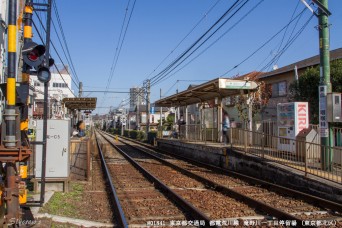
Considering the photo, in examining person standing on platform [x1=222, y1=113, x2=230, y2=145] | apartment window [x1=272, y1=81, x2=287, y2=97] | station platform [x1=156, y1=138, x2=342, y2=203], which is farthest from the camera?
apartment window [x1=272, y1=81, x2=287, y2=97]

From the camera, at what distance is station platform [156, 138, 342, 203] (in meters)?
9.86

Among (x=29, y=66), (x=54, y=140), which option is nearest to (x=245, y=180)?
(x=54, y=140)

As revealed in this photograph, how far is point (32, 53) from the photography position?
655cm

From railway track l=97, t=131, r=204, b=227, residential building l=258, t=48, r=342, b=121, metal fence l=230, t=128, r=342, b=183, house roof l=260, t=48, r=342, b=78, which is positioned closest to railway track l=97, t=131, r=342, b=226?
railway track l=97, t=131, r=204, b=227

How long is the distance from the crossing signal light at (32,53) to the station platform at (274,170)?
7.37 meters

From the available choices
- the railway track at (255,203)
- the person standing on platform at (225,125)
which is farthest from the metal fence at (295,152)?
the person standing on platform at (225,125)

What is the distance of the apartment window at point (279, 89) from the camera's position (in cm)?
3177

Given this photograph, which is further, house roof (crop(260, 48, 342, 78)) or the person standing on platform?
house roof (crop(260, 48, 342, 78))

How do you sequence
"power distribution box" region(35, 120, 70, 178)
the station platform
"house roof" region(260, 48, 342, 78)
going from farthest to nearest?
"house roof" region(260, 48, 342, 78), "power distribution box" region(35, 120, 70, 178), the station platform

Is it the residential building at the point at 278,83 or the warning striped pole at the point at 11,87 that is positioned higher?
the residential building at the point at 278,83

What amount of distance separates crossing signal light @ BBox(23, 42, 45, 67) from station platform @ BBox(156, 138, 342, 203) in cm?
737

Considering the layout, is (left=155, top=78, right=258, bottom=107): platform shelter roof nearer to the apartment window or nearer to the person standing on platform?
the person standing on platform

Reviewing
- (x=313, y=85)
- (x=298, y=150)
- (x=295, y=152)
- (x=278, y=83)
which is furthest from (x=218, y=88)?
(x=278, y=83)

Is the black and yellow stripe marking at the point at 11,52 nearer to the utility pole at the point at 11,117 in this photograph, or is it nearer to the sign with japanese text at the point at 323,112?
the utility pole at the point at 11,117
